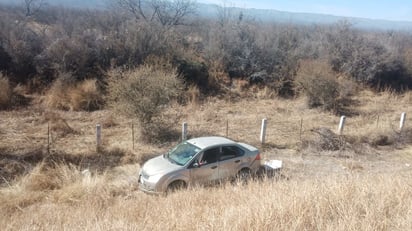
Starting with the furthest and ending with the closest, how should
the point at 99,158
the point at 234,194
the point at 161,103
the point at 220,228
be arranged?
the point at 161,103
the point at 99,158
the point at 234,194
the point at 220,228

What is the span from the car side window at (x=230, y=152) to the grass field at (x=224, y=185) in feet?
4.77

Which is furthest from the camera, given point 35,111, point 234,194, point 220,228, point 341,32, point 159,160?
point 341,32

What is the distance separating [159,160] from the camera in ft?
33.3

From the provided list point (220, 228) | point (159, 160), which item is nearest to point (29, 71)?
point (159, 160)

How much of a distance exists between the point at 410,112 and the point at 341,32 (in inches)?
419

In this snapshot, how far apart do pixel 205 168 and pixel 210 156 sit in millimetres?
367

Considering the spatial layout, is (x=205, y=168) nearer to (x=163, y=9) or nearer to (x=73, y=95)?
(x=73, y=95)

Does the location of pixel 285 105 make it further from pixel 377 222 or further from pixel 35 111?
pixel 377 222

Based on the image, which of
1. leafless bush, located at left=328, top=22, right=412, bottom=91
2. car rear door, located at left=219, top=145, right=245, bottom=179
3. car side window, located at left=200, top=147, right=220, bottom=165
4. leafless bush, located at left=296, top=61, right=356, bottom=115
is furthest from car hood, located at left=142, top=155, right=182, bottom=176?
leafless bush, located at left=328, top=22, right=412, bottom=91

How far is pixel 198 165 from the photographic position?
9.76 metres

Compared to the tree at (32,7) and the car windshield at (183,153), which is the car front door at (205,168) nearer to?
the car windshield at (183,153)

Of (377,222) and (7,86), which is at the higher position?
(377,222)

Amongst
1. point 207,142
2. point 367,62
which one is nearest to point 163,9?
point 367,62

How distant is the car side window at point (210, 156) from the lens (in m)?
9.92
